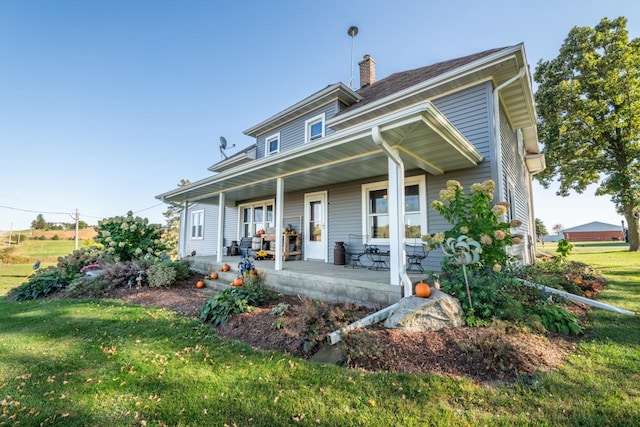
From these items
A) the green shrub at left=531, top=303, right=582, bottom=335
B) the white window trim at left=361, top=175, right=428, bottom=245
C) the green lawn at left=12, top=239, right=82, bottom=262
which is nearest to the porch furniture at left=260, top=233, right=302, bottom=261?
the white window trim at left=361, top=175, right=428, bottom=245

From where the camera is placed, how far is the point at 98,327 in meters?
4.22

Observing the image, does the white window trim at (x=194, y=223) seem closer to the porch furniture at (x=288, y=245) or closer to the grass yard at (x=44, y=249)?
the porch furniture at (x=288, y=245)

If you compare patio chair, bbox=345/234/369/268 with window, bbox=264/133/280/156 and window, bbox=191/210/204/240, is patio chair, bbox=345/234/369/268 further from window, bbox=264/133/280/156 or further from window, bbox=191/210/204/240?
window, bbox=191/210/204/240

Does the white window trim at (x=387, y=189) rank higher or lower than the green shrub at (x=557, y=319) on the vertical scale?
higher

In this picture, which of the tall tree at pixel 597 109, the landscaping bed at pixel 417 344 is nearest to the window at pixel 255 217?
the landscaping bed at pixel 417 344

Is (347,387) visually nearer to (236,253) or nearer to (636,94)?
(236,253)

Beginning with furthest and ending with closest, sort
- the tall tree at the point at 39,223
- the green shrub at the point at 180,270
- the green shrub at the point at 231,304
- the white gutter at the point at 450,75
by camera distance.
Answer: the tall tree at the point at 39,223 < the green shrub at the point at 180,270 < the white gutter at the point at 450,75 < the green shrub at the point at 231,304

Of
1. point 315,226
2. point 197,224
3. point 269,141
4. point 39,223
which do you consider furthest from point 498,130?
point 39,223

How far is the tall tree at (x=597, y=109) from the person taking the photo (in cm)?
1241

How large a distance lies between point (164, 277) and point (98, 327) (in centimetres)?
264

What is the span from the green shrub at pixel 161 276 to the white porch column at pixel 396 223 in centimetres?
568

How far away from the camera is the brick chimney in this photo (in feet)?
33.2

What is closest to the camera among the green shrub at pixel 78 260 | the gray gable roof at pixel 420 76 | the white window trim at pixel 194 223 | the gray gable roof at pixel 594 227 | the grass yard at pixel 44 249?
the gray gable roof at pixel 420 76

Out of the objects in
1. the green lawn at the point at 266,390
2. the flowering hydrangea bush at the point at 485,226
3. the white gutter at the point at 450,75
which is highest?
the white gutter at the point at 450,75
